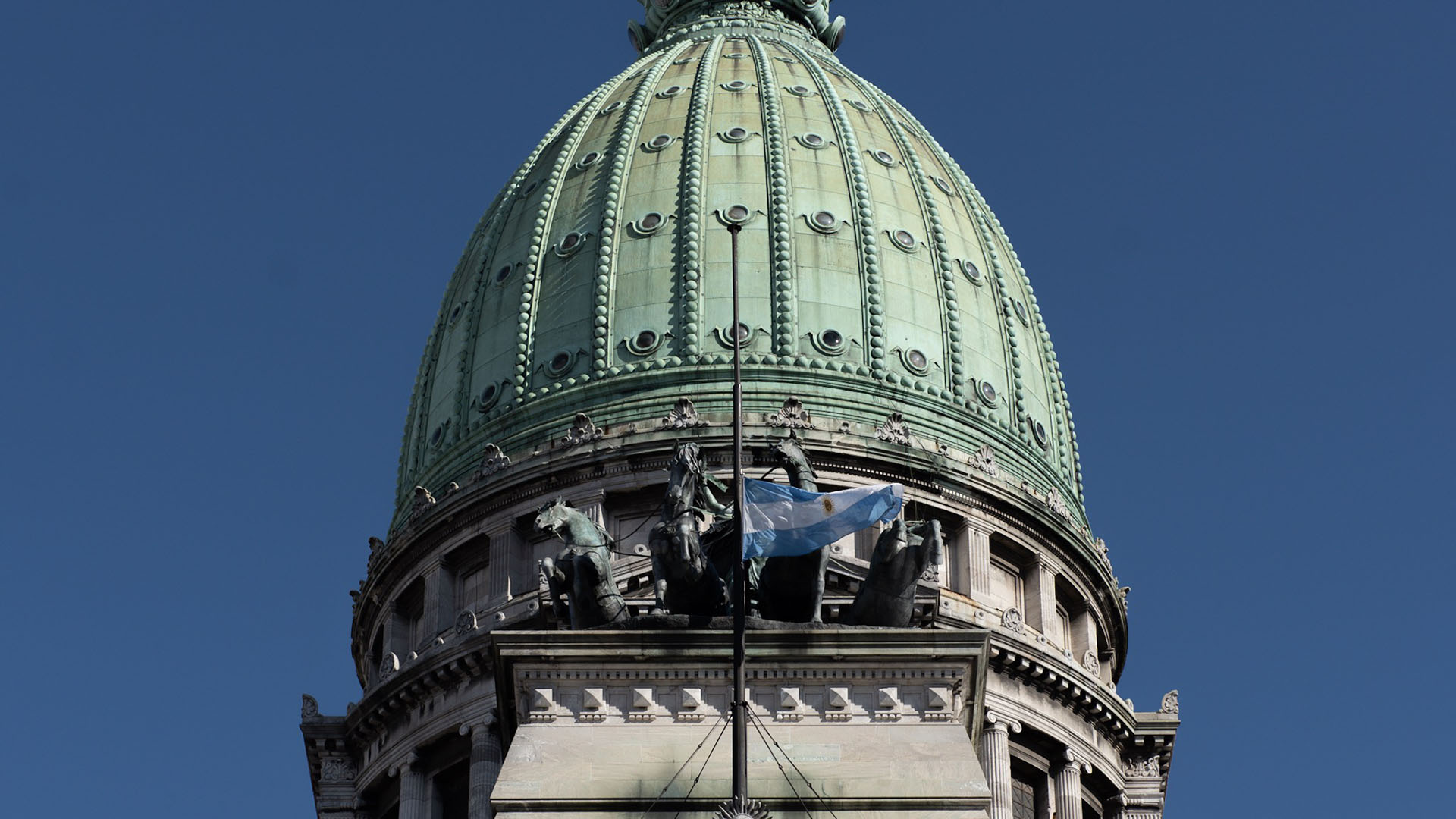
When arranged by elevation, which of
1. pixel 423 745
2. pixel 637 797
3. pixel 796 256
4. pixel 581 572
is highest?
pixel 796 256

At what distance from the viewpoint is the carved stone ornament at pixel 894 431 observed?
226ft

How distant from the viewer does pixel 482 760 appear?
66.1 metres


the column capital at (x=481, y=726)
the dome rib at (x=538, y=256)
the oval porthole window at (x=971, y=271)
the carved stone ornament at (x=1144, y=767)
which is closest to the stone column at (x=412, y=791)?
the column capital at (x=481, y=726)

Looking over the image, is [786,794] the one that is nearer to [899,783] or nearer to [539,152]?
[899,783]

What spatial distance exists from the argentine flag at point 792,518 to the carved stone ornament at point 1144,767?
2896cm

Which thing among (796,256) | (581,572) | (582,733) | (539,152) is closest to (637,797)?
(582,733)

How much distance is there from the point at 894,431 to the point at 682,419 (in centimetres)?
447

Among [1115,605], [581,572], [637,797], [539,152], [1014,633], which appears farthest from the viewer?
[539,152]

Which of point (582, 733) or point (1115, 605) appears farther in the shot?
point (1115, 605)

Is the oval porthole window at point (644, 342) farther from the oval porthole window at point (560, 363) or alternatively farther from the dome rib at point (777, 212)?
the dome rib at point (777, 212)

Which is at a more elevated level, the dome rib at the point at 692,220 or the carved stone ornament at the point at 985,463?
the dome rib at the point at 692,220

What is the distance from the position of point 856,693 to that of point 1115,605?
31.4m

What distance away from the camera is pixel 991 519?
69.6 m

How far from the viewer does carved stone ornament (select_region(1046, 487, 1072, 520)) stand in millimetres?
71188
